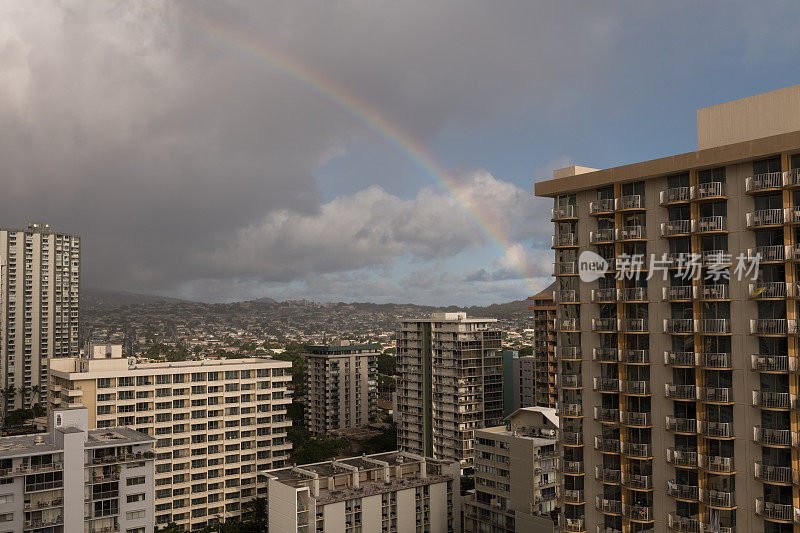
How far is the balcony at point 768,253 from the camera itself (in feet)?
73.1

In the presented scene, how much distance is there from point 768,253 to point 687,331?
Answer: 4.11 meters

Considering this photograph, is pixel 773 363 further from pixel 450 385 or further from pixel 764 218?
pixel 450 385

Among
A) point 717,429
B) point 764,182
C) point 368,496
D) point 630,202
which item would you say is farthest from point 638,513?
point 368,496

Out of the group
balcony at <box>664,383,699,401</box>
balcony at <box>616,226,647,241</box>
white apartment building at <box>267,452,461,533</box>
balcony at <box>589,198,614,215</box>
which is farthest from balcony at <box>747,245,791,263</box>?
white apartment building at <box>267,452,461,533</box>

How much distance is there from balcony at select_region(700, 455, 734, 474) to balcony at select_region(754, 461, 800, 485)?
92cm

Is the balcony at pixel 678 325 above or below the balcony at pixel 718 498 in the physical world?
above

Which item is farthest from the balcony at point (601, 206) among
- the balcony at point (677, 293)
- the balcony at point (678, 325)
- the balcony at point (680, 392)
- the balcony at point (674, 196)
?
the balcony at point (680, 392)

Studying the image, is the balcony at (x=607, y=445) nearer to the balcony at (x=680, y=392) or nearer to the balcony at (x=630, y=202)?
the balcony at (x=680, y=392)

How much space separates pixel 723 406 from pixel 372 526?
29004 mm

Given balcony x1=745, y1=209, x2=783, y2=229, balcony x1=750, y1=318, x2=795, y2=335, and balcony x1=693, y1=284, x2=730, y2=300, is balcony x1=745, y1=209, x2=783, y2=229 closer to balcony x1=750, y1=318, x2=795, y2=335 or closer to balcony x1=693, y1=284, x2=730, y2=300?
balcony x1=693, y1=284, x2=730, y2=300

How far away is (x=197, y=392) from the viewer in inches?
2458

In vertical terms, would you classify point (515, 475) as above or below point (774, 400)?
below

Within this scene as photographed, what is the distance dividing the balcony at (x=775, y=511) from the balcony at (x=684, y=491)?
2.16 m

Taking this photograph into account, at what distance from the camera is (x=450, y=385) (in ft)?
265
